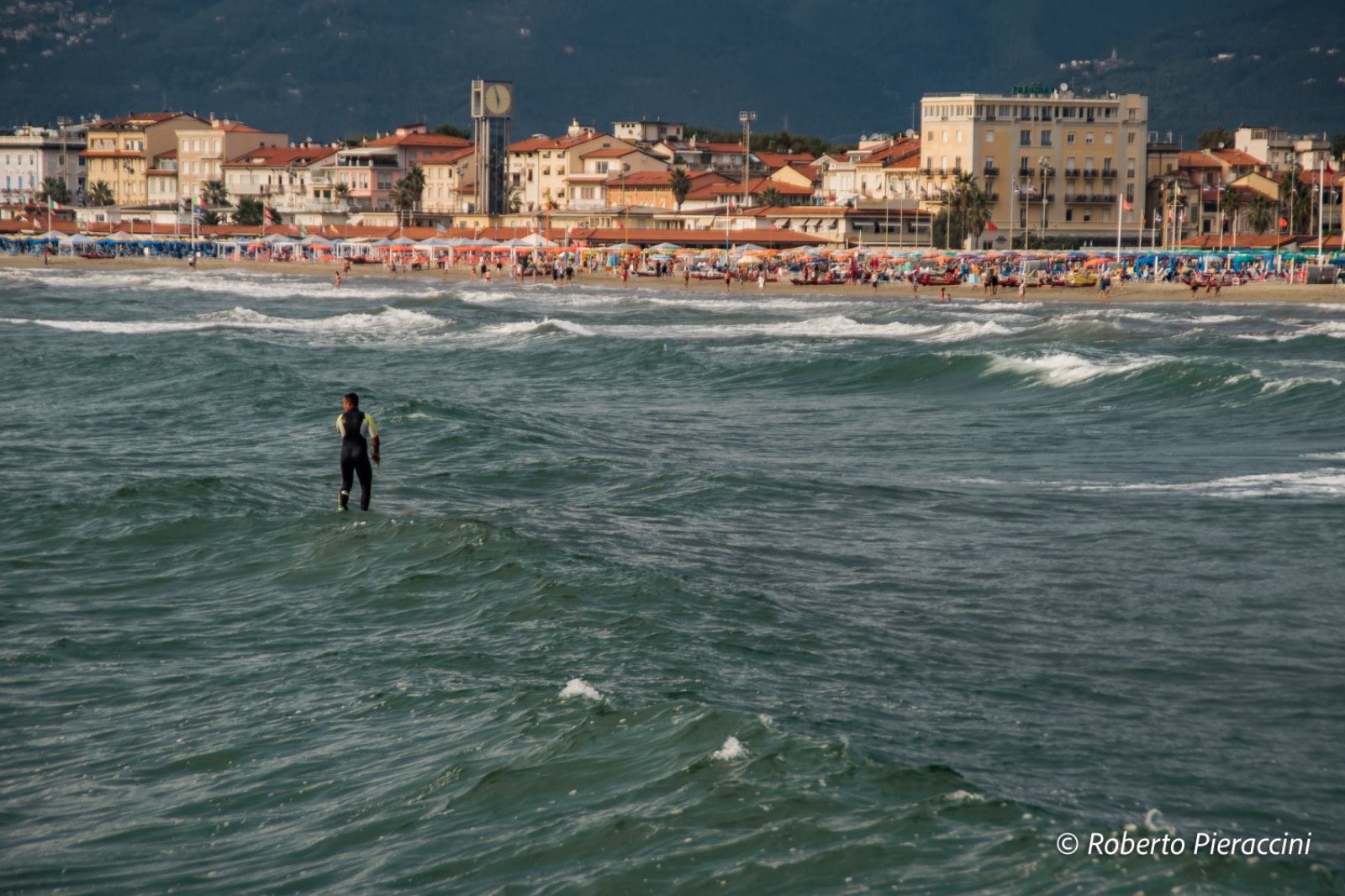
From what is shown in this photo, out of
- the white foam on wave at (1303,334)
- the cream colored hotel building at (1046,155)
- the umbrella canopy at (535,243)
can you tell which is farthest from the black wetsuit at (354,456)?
the cream colored hotel building at (1046,155)

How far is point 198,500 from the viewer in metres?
16.7

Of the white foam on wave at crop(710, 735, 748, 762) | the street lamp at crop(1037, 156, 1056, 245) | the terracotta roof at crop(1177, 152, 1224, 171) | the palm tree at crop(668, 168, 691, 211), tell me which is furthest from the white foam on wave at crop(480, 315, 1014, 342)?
the terracotta roof at crop(1177, 152, 1224, 171)

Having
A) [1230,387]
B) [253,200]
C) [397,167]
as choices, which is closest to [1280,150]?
[397,167]

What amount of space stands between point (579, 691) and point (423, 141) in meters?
122

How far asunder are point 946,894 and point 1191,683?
3800mm

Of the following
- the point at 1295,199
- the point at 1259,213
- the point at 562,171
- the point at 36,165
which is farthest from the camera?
the point at 36,165

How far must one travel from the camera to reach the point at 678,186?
106688 mm

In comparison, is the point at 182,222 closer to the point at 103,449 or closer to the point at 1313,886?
the point at 103,449

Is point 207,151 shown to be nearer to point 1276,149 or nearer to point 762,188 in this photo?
point 762,188

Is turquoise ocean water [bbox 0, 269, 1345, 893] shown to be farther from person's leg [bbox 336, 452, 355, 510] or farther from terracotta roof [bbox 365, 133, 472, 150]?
terracotta roof [bbox 365, 133, 472, 150]

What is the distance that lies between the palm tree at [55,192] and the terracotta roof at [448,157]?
37793 mm

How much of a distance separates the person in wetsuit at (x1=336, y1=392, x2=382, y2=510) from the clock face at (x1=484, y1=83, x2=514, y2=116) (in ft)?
355

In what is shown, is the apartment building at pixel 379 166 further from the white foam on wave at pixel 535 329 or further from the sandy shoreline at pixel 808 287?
the white foam on wave at pixel 535 329

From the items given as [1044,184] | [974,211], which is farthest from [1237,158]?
[974,211]
